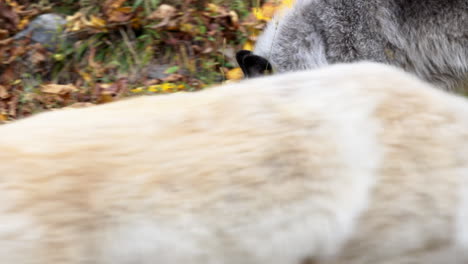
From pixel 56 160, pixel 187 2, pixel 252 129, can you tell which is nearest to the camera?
pixel 56 160

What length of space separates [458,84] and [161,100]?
321cm

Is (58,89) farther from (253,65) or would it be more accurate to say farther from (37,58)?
(253,65)

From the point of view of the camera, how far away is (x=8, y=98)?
5.16 metres

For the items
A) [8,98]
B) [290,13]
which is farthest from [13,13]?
[290,13]

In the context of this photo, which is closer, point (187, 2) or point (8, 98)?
point (8, 98)

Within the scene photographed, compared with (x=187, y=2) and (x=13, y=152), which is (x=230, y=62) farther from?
(x=13, y=152)

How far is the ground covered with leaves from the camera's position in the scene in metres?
5.30

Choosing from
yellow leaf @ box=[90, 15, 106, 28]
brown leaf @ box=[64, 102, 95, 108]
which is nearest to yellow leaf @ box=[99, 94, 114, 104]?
brown leaf @ box=[64, 102, 95, 108]

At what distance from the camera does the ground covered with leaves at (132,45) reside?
5297mm

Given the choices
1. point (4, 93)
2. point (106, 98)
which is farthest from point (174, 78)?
point (4, 93)

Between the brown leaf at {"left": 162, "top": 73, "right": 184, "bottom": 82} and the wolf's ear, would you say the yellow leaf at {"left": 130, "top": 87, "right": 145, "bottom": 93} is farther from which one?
the wolf's ear

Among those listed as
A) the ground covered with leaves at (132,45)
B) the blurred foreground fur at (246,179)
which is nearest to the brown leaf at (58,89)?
the ground covered with leaves at (132,45)

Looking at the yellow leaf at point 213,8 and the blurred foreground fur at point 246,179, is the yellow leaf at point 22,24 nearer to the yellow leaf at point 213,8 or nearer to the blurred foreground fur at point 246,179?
the yellow leaf at point 213,8

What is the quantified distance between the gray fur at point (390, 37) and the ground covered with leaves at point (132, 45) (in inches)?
34.4
